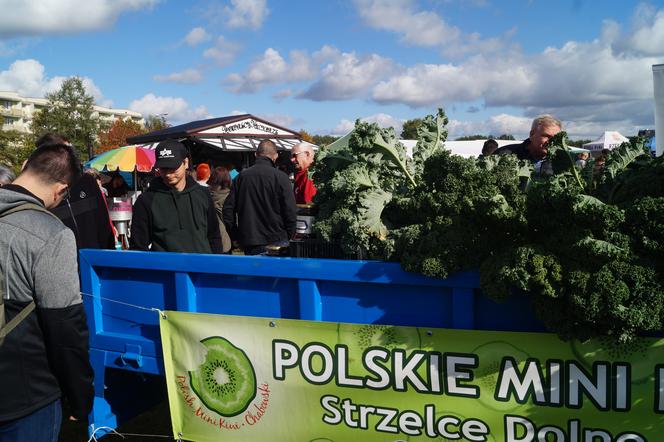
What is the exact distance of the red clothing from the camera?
5824mm

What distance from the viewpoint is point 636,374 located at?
2.23m

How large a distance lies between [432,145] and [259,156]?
9.29 ft

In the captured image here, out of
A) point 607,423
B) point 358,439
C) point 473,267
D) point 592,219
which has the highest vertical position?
point 592,219

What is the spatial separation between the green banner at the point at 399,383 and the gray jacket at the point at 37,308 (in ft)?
2.40

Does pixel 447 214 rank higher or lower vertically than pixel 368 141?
lower

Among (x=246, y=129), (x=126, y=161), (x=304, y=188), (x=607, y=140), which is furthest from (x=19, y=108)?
(x=304, y=188)

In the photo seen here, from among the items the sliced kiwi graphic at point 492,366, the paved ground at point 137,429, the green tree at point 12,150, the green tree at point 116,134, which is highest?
the green tree at point 116,134

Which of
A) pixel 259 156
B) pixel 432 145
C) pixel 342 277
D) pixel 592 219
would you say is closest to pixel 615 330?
pixel 592 219

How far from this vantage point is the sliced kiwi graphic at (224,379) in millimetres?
2898

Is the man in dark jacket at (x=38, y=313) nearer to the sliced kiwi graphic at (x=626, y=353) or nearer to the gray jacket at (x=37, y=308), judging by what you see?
the gray jacket at (x=37, y=308)

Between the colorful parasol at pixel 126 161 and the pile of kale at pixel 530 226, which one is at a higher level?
the colorful parasol at pixel 126 161

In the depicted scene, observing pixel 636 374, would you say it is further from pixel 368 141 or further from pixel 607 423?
pixel 368 141

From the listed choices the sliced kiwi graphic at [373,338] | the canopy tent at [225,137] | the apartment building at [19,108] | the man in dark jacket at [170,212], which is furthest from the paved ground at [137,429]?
the apartment building at [19,108]

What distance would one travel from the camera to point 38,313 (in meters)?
2.31
